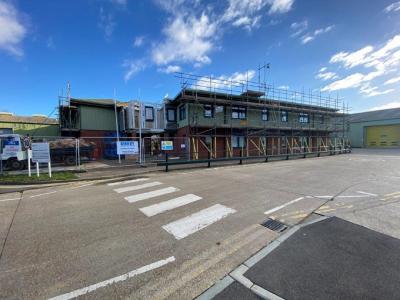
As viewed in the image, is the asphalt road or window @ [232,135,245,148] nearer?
the asphalt road

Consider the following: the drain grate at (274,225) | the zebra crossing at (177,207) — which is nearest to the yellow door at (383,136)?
the drain grate at (274,225)

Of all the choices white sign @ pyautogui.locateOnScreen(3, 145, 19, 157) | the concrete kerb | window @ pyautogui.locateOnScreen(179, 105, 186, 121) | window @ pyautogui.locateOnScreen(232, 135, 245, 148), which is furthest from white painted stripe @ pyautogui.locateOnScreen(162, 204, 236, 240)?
window @ pyautogui.locateOnScreen(232, 135, 245, 148)

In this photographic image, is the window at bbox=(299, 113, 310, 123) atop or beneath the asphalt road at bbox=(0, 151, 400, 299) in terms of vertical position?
atop

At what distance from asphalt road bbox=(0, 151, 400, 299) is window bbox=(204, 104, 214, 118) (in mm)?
13751

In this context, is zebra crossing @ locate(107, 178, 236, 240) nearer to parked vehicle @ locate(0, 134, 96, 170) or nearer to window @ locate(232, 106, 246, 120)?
parked vehicle @ locate(0, 134, 96, 170)

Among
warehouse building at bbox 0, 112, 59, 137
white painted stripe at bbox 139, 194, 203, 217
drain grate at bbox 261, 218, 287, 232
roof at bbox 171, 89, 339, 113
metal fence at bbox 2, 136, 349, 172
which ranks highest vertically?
roof at bbox 171, 89, 339, 113

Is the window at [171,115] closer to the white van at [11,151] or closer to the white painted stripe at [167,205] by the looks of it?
the white van at [11,151]

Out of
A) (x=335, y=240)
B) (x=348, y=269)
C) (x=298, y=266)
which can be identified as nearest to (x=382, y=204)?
(x=335, y=240)

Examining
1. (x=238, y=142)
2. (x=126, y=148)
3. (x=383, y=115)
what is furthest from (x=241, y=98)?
(x=383, y=115)

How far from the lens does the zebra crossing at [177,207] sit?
14.6 feet

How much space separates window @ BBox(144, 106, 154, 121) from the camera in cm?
2306

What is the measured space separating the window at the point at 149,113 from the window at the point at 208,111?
6.44m

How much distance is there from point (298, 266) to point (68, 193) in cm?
799

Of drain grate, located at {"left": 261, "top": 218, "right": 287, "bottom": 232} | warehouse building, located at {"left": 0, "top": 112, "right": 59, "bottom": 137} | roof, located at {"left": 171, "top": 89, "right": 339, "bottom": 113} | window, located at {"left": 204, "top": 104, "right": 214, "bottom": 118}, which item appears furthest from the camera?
warehouse building, located at {"left": 0, "top": 112, "right": 59, "bottom": 137}
